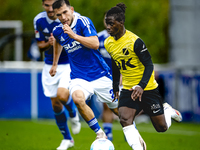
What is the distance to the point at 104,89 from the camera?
592cm

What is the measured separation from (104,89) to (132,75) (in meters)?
0.75

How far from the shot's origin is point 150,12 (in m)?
30.3

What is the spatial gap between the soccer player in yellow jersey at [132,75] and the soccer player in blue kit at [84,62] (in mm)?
456

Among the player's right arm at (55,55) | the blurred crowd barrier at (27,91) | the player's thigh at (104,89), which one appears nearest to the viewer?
the player's thigh at (104,89)

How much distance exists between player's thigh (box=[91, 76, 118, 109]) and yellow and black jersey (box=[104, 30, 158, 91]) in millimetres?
521

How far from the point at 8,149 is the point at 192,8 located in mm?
10434

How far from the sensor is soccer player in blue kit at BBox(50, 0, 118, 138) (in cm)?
554

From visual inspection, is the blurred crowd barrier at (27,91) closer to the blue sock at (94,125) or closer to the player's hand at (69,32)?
the blue sock at (94,125)

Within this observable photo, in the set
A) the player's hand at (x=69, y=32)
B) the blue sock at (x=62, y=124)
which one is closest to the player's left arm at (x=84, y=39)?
the player's hand at (x=69, y=32)

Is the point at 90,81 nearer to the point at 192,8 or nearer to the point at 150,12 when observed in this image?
the point at 192,8

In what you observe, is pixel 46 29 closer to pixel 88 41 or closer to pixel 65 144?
pixel 88 41

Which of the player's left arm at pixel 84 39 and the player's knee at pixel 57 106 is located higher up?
the player's left arm at pixel 84 39

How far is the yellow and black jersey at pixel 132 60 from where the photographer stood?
5035 millimetres

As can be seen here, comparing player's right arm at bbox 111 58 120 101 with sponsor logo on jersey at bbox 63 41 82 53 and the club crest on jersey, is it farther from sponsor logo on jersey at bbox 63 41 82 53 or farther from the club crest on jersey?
sponsor logo on jersey at bbox 63 41 82 53
